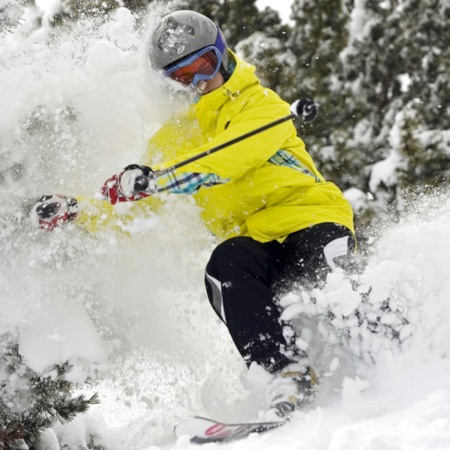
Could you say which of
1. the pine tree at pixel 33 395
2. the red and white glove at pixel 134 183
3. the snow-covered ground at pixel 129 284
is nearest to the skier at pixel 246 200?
the red and white glove at pixel 134 183

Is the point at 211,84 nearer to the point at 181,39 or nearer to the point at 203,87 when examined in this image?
the point at 203,87

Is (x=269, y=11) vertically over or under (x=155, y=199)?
over

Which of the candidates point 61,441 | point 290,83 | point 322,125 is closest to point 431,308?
point 61,441

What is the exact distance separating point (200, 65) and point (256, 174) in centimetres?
65

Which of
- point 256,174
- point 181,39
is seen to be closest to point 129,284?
point 256,174

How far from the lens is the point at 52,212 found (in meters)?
3.74

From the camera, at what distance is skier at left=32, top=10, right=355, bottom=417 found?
345 cm

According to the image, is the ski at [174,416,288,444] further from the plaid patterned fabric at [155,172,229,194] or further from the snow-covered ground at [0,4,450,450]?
the plaid patterned fabric at [155,172,229,194]

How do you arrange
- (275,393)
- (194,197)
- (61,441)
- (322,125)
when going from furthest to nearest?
(322,125) < (194,197) < (61,441) < (275,393)

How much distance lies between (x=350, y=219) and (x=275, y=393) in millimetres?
1092

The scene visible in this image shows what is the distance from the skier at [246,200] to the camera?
3.45 m

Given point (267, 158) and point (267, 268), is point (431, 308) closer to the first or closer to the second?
point (267, 268)

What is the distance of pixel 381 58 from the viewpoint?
41.9 feet

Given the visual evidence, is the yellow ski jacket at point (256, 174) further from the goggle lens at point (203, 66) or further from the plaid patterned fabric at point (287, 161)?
the goggle lens at point (203, 66)
